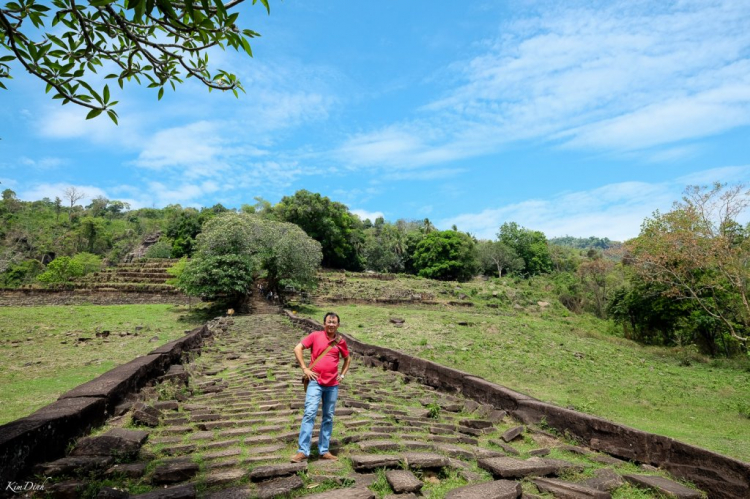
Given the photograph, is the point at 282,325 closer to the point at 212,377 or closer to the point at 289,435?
the point at 212,377

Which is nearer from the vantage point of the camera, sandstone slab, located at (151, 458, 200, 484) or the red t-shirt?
sandstone slab, located at (151, 458, 200, 484)

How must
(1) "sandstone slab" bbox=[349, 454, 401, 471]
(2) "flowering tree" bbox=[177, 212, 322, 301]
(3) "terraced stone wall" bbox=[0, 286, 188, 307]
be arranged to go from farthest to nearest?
(3) "terraced stone wall" bbox=[0, 286, 188, 307] < (2) "flowering tree" bbox=[177, 212, 322, 301] < (1) "sandstone slab" bbox=[349, 454, 401, 471]

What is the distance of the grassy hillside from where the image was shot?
26.1ft

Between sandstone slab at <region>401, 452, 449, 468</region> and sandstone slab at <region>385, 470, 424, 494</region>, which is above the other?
sandstone slab at <region>385, 470, 424, 494</region>

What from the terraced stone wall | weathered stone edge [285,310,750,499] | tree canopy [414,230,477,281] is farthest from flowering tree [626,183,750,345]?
tree canopy [414,230,477,281]

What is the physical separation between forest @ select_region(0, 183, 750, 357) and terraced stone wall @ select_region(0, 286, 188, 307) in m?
4.70

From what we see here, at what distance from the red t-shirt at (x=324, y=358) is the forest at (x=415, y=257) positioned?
15.5 metres

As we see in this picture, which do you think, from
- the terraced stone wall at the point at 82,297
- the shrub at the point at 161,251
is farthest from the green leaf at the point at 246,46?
the shrub at the point at 161,251

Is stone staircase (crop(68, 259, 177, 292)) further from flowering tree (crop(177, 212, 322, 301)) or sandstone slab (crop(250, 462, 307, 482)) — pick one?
sandstone slab (crop(250, 462, 307, 482))

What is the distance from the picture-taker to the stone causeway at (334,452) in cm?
311

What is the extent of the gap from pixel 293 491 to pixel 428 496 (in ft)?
3.46

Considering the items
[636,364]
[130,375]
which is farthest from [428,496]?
[636,364]

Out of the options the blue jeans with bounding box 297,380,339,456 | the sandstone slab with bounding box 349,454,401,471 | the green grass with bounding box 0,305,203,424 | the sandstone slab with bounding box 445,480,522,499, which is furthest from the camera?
the green grass with bounding box 0,305,203,424

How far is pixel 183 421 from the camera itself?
4.80m
